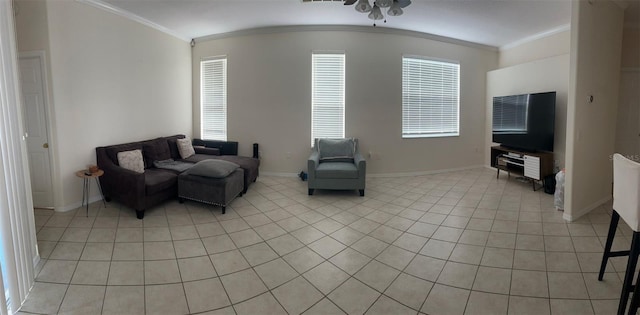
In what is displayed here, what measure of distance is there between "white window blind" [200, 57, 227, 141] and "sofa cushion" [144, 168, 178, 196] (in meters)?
1.90

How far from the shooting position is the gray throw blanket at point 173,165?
4.15m

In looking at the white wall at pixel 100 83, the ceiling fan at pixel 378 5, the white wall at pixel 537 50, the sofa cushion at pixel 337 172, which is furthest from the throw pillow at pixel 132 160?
the white wall at pixel 537 50

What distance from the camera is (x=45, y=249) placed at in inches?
101

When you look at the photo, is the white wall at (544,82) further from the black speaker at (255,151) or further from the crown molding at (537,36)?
the black speaker at (255,151)

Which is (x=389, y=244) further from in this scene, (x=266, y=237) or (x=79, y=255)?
(x=79, y=255)

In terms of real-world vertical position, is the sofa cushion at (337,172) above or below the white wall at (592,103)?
below

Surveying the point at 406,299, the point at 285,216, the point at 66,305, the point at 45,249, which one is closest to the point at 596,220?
the point at 406,299

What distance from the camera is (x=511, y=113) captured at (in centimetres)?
518

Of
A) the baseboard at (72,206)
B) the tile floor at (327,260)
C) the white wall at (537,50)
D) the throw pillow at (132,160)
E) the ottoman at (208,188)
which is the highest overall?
the white wall at (537,50)

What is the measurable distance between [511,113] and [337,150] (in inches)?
130

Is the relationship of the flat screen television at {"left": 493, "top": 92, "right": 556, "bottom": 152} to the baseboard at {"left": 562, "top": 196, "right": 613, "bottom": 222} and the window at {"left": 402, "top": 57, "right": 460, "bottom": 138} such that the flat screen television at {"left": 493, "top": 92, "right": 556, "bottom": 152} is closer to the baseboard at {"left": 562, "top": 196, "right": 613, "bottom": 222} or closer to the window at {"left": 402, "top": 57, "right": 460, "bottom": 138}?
the window at {"left": 402, "top": 57, "right": 460, "bottom": 138}

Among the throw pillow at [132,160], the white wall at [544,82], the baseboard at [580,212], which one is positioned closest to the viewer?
the baseboard at [580,212]

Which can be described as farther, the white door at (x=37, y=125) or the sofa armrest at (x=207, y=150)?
the sofa armrest at (x=207, y=150)

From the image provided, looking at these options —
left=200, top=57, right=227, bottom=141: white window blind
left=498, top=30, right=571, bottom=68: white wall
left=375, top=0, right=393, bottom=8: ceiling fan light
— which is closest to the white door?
left=200, top=57, right=227, bottom=141: white window blind
